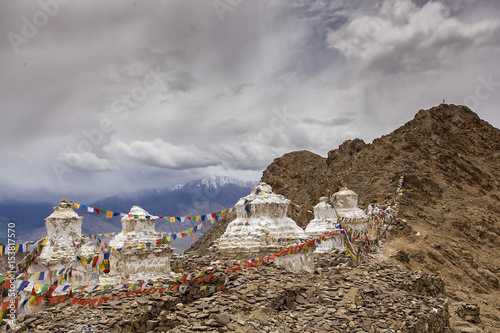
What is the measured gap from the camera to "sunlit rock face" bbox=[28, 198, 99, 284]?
8.60m

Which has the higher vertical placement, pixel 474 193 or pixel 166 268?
pixel 474 193

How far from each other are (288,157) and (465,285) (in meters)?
30.8

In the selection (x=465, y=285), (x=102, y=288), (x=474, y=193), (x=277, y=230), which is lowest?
(x=465, y=285)

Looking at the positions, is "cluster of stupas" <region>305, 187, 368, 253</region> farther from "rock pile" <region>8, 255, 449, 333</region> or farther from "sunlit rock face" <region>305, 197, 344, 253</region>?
"rock pile" <region>8, 255, 449, 333</region>

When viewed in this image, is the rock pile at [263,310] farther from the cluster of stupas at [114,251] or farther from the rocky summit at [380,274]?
the cluster of stupas at [114,251]

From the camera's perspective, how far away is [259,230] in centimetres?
870

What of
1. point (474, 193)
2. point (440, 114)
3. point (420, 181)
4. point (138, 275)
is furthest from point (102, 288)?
point (440, 114)

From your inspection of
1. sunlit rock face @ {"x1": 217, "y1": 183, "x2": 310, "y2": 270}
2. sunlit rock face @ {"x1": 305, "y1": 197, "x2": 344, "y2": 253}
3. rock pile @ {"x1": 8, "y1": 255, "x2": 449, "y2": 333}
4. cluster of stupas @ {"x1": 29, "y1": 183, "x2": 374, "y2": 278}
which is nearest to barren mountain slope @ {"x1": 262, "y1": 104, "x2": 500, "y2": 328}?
sunlit rock face @ {"x1": 305, "y1": 197, "x2": 344, "y2": 253}

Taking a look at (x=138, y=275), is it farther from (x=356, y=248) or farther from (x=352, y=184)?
(x=352, y=184)

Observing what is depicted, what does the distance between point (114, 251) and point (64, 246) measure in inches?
66.2

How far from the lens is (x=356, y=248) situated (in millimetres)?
14414

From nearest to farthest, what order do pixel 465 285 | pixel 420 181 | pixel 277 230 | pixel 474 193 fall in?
pixel 277 230 < pixel 465 285 < pixel 420 181 < pixel 474 193

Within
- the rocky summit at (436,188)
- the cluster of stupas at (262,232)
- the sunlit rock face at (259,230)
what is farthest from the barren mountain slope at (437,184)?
the sunlit rock face at (259,230)

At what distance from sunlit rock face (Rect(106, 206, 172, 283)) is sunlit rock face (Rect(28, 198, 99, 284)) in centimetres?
94
